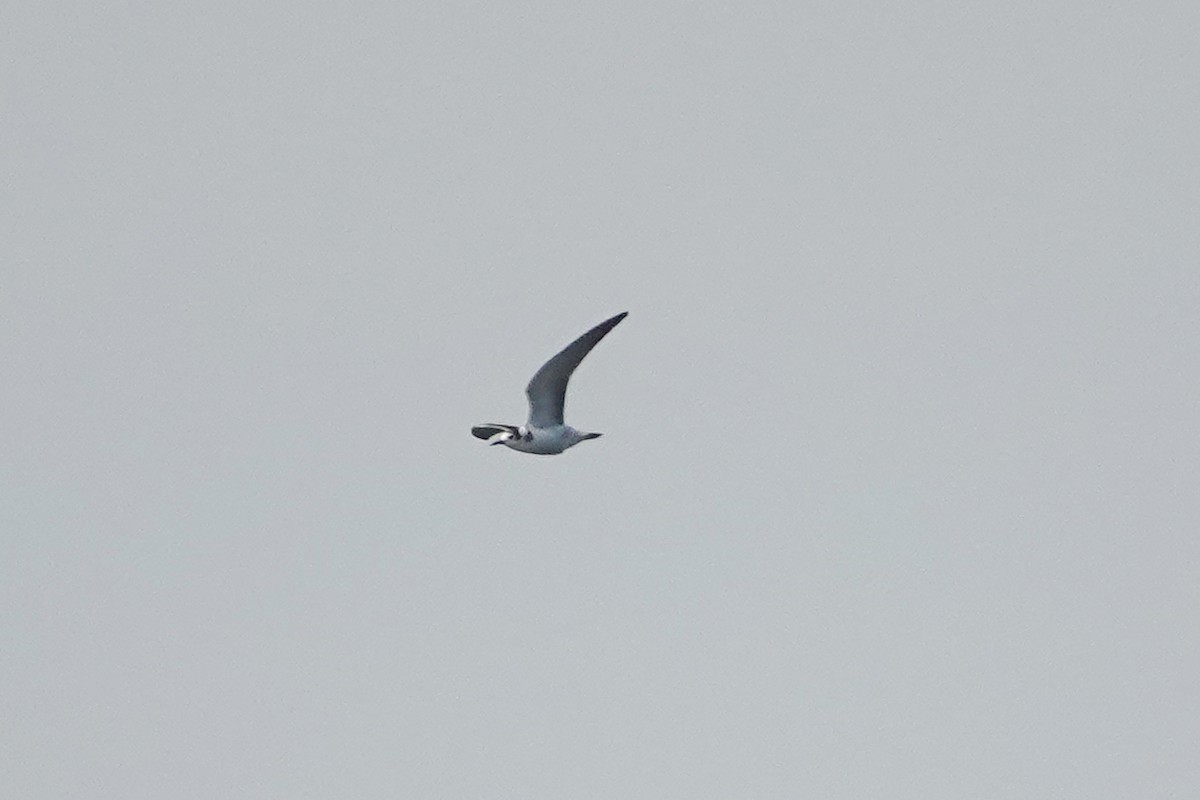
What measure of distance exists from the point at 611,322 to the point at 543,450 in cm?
721

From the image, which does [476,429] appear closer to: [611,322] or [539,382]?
[539,382]

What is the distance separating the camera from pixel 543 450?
8419 cm

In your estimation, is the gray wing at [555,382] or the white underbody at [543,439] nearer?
the gray wing at [555,382]

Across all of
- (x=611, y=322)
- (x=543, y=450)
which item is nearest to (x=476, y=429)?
(x=543, y=450)

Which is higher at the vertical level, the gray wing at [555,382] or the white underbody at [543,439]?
the gray wing at [555,382]

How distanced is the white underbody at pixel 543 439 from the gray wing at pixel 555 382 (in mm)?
211

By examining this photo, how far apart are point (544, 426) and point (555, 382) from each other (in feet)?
5.63

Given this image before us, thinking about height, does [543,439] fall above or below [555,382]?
below

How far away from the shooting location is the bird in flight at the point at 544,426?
8262 centimetres

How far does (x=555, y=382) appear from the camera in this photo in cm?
8288

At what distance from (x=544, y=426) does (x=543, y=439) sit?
377 millimetres

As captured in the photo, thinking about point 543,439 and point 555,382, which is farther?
point 543,439

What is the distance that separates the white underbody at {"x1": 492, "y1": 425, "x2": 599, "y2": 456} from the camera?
83812 millimetres

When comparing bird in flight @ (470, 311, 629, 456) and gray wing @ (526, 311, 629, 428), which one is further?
bird in flight @ (470, 311, 629, 456)
